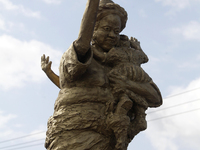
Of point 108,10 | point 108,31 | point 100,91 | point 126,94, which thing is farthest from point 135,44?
point 100,91

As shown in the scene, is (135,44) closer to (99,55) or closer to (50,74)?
(99,55)

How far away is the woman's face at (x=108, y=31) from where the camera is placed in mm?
4258

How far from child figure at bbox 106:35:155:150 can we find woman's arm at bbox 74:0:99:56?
0.58m

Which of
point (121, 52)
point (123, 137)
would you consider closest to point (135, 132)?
point (123, 137)

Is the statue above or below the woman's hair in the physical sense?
below

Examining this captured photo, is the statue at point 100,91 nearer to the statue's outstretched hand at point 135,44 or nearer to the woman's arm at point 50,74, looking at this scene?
the statue's outstretched hand at point 135,44

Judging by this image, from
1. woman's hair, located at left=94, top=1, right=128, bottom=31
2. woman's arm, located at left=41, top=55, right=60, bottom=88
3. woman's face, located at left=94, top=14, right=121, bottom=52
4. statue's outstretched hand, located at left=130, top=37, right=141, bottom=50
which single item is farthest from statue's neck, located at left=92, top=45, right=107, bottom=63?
woman's arm, located at left=41, top=55, right=60, bottom=88

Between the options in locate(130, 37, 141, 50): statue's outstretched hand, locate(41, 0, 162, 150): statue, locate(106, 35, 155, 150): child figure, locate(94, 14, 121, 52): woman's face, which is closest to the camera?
locate(41, 0, 162, 150): statue

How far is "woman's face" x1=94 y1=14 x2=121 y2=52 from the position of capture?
14.0 ft

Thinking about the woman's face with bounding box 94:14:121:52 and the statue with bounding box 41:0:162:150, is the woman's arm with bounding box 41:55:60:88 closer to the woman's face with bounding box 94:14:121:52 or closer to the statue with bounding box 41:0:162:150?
the statue with bounding box 41:0:162:150

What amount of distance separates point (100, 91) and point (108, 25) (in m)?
0.88

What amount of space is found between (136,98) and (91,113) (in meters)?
0.64

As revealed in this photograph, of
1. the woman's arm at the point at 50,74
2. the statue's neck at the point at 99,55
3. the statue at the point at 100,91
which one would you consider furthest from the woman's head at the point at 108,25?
the woman's arm at the point at 50,74

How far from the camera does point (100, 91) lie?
13.0 feet
